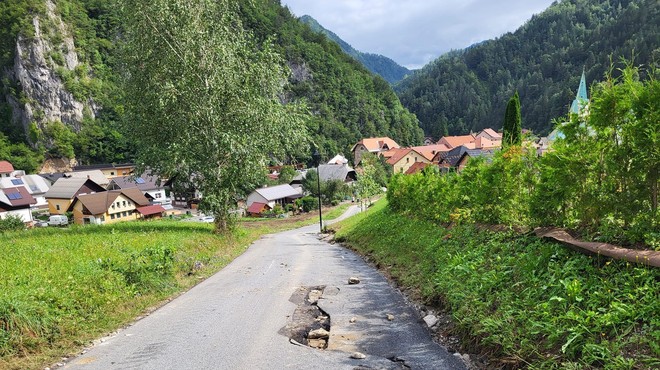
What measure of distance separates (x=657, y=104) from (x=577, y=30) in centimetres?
18037

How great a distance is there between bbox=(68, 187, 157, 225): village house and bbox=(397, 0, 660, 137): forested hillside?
314 feet

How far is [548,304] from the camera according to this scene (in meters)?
4.24

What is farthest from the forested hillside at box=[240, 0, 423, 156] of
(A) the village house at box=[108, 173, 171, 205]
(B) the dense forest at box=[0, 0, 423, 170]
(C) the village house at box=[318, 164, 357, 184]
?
(A) the village house at box=[108, 173, 171, 205]

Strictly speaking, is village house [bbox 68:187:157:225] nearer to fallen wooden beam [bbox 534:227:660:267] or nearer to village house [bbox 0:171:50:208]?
village house [bbox 0:171:50:208]

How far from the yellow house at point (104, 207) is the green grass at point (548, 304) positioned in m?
45.1

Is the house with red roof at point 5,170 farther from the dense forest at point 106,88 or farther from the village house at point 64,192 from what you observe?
the village house at point 64,192

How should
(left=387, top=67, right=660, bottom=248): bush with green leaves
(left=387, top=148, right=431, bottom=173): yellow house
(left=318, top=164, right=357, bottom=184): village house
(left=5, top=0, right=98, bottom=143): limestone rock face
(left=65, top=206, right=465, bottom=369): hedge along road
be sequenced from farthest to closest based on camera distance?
1. (left=5, top=0, right=98, bottom=143): limestone rock face
2. (left=387, top=148, right=431, bottom=173): yellow house
3. (left=318, top=164, right=357, bottom=184): village house
4. (left=65, top=206, right=465, bottom=369): hedge along road
5. (left=387, top=67, right=660, bottom=248): bush with green leaves

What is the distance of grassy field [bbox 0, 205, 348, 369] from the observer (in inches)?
213

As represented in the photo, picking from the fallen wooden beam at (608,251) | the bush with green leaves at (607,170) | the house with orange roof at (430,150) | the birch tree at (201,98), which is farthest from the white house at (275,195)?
the fallen wooden beam at (608,251)

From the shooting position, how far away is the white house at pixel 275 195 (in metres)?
52.0

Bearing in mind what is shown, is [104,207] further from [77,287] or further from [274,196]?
[77,287]

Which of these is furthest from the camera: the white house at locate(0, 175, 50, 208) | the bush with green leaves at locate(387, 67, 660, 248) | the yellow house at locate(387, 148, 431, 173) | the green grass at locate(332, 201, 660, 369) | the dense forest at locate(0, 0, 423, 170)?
the dense forest at locate(0, 0, 423, 170)

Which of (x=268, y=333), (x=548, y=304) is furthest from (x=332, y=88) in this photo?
(x=548, y=304)

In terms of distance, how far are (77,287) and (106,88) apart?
72.6m
